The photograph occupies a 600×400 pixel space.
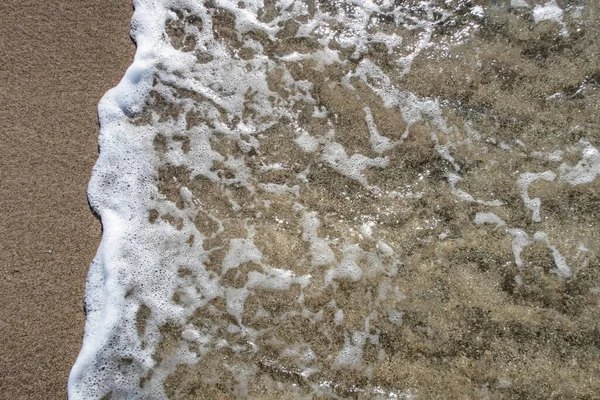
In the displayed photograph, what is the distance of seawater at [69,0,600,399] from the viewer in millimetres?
2773

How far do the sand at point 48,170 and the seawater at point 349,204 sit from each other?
0.11 metres

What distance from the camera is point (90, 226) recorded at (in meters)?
2.84

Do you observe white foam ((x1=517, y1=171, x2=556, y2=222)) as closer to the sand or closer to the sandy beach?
the sandy beach

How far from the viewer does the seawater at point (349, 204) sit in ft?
9.10

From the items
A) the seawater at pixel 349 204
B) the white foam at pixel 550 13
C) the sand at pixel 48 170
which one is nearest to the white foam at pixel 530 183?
the seawater at pixel 349 204

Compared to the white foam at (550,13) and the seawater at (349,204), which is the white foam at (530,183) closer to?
the seawater at (349,204)

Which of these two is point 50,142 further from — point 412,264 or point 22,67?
point 412,264

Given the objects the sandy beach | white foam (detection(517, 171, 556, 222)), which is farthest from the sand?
white foam (detection(517, 171, 556, 222))

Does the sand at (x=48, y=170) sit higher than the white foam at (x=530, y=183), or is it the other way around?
the white foam at (x=530, y=183)

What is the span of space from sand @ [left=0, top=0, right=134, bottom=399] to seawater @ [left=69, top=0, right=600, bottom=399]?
112 millimetres

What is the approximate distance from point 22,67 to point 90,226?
3.61ft

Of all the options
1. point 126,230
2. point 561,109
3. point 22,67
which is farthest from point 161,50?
point 561,109

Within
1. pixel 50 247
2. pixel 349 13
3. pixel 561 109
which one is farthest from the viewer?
pixel 349 13

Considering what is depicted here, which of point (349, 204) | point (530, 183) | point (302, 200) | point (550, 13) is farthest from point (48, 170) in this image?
point (550, 13)
